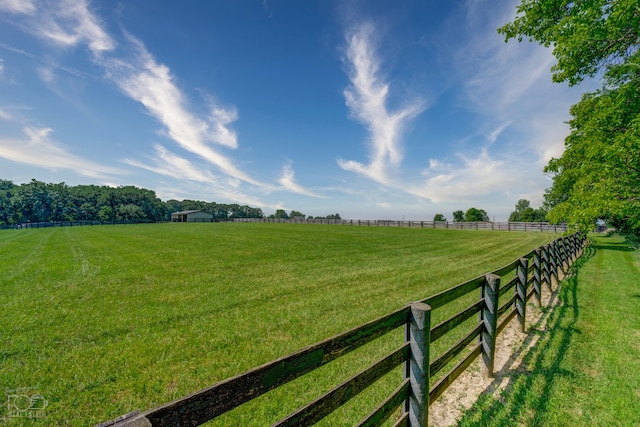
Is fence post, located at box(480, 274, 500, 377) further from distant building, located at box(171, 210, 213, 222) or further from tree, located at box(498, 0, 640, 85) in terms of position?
distant building, located at box(171, 210, 213, 222)

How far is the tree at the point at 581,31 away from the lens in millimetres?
6363

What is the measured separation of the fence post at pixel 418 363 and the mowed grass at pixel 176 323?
3.24ft

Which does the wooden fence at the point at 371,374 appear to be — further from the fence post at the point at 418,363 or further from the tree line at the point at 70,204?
the tree line at the point at 70,204

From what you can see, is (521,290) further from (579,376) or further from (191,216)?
(191,216)

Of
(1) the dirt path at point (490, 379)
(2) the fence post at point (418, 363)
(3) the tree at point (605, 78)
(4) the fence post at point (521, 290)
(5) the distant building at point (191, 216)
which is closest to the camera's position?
(2) the fence post at point (418, 363)

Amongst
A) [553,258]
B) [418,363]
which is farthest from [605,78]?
[418,363]

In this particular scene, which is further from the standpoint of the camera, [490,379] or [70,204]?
[70,204]

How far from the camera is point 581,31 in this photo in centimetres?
649

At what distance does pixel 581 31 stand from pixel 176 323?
11427mm

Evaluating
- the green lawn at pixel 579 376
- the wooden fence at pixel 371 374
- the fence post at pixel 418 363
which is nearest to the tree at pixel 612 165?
the green lawn at pixel 579 376

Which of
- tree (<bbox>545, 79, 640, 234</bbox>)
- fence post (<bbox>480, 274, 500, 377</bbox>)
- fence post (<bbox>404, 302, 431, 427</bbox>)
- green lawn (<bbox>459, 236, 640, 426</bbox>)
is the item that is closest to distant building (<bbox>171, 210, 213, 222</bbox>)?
tree (<bbox>545, 79, 640, 234</bbox>)

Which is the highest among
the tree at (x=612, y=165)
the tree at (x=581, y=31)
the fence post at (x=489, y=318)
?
the tree at (x=581, y=31)

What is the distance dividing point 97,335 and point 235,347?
274 cm

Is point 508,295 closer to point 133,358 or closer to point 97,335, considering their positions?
point 133,358
